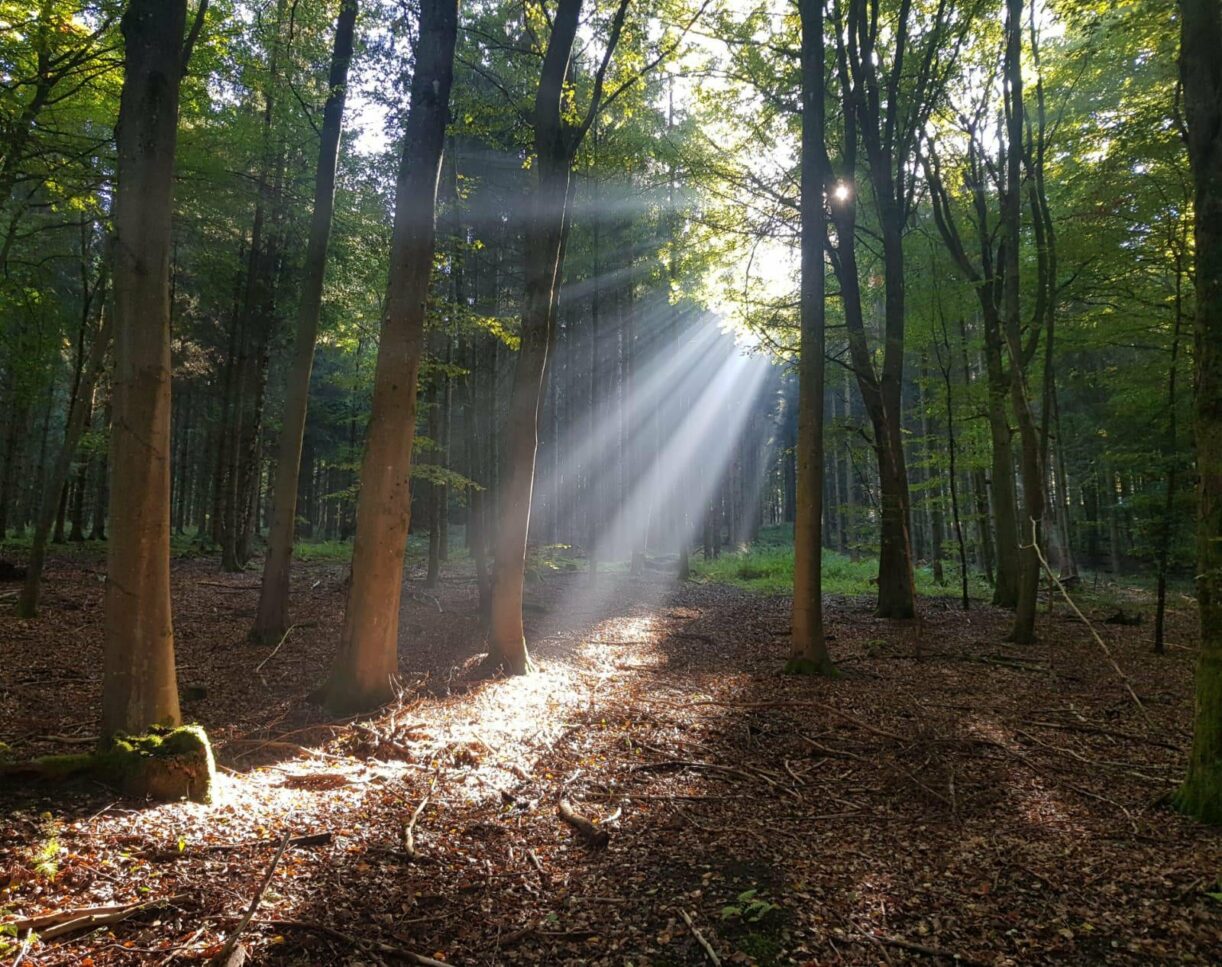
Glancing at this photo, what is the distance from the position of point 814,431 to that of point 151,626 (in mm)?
6894

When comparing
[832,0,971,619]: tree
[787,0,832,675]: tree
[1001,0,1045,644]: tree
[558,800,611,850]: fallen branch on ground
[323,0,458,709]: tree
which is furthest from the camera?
[832,0,971,619]: tree

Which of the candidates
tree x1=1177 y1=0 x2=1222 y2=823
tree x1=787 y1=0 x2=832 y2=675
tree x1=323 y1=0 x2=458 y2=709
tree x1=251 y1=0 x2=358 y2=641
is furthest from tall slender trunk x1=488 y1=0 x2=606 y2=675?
tree x1=1177 y1=0 x2=1222 y2=823

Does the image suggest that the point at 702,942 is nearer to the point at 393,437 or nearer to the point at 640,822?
the point at 640,822

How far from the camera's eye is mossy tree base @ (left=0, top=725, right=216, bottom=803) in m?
3.49

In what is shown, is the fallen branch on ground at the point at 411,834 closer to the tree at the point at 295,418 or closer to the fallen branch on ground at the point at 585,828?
the fallen branch on ground at the point at 585,828

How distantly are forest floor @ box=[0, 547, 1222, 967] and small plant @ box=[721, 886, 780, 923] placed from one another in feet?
0.05

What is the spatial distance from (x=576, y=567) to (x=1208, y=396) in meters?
18.4

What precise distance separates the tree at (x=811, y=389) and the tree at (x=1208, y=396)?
161 inches

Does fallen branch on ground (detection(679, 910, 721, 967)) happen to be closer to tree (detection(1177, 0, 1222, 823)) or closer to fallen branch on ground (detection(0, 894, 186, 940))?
fallen branch on ground (detection(0, 894, 186, 940))

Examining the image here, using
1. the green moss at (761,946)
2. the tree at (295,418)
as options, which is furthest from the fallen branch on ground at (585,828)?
the tree at (295,418)

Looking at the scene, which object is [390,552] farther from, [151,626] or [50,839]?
[50,839]

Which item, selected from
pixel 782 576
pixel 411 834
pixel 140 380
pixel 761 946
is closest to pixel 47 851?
→ pixel 411 834

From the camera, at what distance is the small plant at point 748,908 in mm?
2887

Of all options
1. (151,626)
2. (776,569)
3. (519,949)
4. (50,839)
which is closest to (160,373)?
(151,626)
